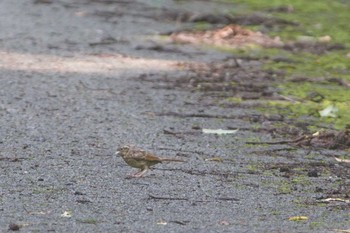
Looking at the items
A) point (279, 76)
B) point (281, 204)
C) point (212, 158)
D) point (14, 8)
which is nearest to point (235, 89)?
point (279, 76)

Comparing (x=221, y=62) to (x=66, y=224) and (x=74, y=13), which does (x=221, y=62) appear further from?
(x=66, y=224)

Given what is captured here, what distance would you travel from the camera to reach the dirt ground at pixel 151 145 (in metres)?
3.73

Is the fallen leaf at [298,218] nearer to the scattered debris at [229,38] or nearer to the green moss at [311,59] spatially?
the green moss at [311,59]

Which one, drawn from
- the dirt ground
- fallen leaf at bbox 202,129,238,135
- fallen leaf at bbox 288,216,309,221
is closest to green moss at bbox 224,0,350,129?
the dirt ground

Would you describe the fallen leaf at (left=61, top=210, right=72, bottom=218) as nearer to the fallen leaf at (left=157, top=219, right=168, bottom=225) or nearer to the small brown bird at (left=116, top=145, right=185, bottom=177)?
the fallen leaf at (left=157, top=219, right=168, bottom=225)

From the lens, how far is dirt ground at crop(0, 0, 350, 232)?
373 centimetres

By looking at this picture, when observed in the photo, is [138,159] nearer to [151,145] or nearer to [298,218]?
[151,145]

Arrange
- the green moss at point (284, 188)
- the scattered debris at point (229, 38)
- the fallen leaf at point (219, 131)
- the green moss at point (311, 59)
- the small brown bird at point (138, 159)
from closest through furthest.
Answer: the green moss at point (284, 188), the small brown bird at point (138, 159), the fallen leaf at point (219, 131), the green moss at point (311, 59), the scattered debris at point (229, 38)

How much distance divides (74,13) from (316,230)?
7.13m

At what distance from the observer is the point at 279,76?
7395mm

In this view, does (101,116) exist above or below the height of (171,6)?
above

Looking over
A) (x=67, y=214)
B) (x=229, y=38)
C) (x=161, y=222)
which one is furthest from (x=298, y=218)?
(x=229, y=38)

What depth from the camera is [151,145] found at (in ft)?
16.5

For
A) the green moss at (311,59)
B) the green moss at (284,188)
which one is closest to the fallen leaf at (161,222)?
the green moss at (284,188)
